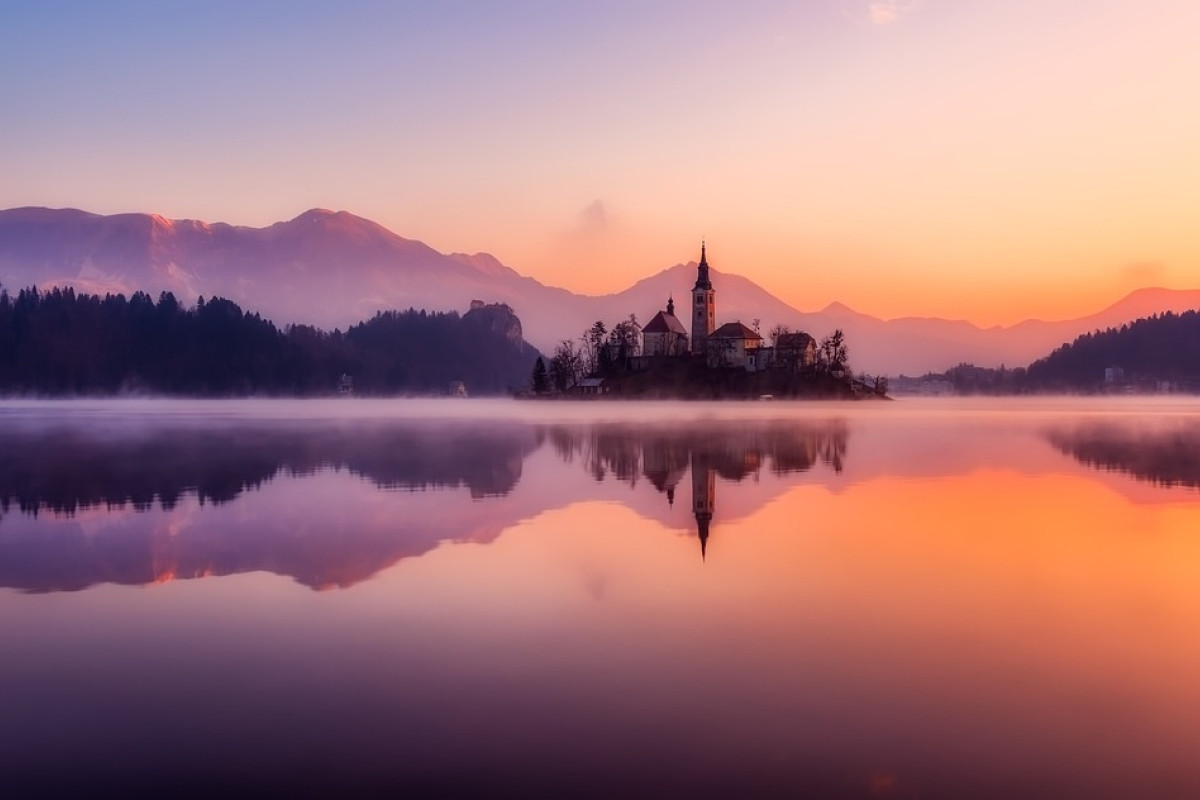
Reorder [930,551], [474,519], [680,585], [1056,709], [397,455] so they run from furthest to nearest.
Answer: [397,455]
[474,519]
[930,551]
[680,585]
[1056,709]

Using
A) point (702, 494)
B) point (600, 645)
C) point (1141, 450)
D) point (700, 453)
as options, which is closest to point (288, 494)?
point (702, 494)

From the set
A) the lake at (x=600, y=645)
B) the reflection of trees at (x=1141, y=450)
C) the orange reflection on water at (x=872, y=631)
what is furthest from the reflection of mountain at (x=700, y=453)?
the reflection of trees at (x=1141, y=450)

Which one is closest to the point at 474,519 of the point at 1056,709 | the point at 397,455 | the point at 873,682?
the point at 873,682

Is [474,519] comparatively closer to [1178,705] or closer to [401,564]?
[401,564]

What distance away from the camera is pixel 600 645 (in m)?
14.6

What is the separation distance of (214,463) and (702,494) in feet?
93.5

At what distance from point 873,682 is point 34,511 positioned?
28911 mm

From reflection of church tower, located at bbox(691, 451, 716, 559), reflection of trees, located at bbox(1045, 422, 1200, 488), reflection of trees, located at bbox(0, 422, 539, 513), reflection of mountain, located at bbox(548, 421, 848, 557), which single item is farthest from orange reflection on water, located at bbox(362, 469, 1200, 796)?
reflection of trees, located at bbox(1045, 422, 1200, 488)

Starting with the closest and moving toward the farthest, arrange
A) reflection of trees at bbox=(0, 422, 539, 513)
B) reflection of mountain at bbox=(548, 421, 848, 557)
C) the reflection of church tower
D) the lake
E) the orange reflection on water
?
the lake, the orange reflection on water, the reflection of church tower, reflection of trees at bbox=(0, 422, 539, 513), reflection of mountain at bbox=(548, 421, 848, 557)

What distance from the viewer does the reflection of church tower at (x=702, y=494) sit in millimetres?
26375

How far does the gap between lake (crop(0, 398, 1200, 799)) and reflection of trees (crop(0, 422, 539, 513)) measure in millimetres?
1845

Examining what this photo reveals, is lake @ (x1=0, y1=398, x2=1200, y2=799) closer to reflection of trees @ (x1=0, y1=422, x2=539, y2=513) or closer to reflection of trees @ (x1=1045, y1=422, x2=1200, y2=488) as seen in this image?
reflection of trees @ (x1=0, y1=422, x2=539, y2=513)

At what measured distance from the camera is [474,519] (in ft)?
94.2

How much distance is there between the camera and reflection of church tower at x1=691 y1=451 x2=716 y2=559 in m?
26.4
